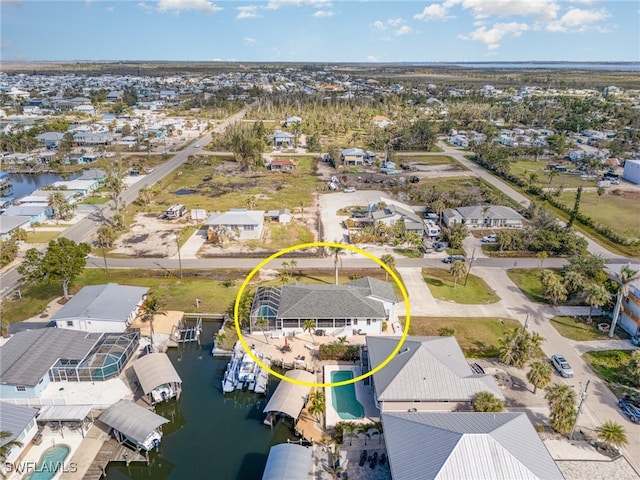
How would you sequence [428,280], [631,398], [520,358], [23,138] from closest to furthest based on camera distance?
[631,398] → [520,358] → [428,280] → [23,138]

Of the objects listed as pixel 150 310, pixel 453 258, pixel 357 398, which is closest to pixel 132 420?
pixel 150 310

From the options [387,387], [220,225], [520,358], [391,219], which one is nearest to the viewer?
[387,387]

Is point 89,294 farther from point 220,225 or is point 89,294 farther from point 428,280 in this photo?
point 428,280

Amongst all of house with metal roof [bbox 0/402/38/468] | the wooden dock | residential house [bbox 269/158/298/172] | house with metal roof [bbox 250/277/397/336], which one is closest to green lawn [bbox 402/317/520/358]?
house with metal roof [bbox 250/277/397/336]

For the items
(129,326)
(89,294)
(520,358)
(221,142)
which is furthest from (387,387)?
(221,142)

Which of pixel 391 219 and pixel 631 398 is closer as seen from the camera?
pixel 631 398

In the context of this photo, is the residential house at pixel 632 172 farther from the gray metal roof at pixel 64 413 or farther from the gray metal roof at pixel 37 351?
the gray metal roof at pixel 64 413

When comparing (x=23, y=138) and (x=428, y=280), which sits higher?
(x=23, y=138)

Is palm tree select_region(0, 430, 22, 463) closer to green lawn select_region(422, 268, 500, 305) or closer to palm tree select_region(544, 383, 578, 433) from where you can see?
palm tree select_region(544, 383, 578, 433)

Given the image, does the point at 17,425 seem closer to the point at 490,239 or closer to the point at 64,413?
the point at 64,413
